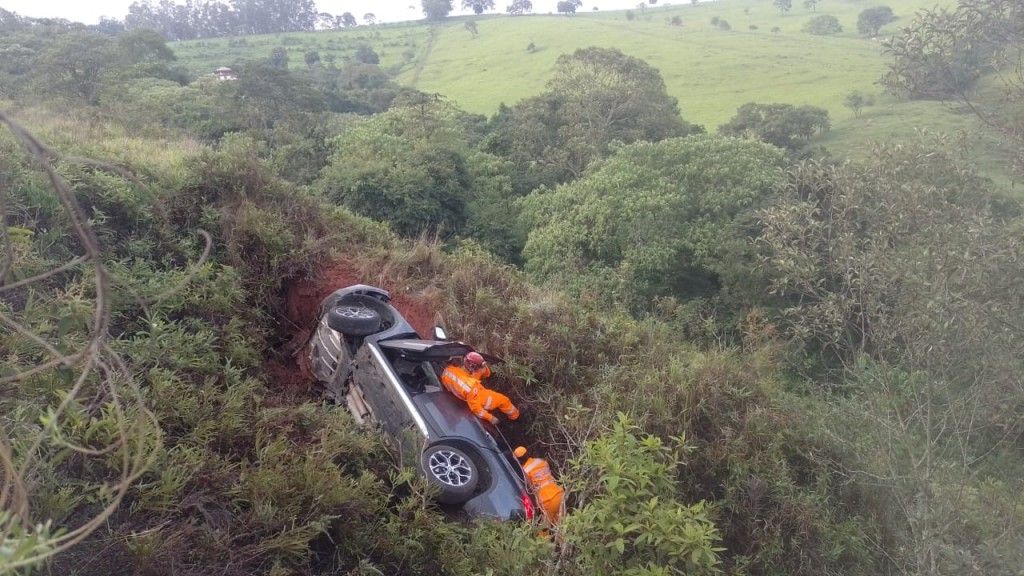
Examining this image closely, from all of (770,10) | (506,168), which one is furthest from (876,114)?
(770,10)

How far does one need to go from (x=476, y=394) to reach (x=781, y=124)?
2290 cm

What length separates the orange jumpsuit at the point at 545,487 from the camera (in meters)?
4.09

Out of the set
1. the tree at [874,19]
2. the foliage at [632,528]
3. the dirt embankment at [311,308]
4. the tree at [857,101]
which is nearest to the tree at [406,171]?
the dirt embankment at [311,308]

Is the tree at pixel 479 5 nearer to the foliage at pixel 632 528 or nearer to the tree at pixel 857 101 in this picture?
the tree at pixel 857 101

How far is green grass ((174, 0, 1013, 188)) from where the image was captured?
96.5ft

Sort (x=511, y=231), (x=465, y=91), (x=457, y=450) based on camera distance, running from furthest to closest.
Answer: (x=465, y=91) → (x=511, y=231) → (x=457, y=450)

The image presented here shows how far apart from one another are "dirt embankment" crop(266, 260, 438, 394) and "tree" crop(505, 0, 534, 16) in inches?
3144

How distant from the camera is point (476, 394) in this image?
16.2 feet

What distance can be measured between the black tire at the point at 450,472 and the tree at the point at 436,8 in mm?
76443

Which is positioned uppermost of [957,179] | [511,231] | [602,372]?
[957,179]

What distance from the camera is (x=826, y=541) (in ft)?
15.3

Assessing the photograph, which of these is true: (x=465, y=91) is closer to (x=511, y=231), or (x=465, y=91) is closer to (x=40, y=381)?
(x=511, y=231)

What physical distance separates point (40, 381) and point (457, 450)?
101 inches

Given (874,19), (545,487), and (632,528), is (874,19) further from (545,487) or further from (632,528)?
(632,528)
